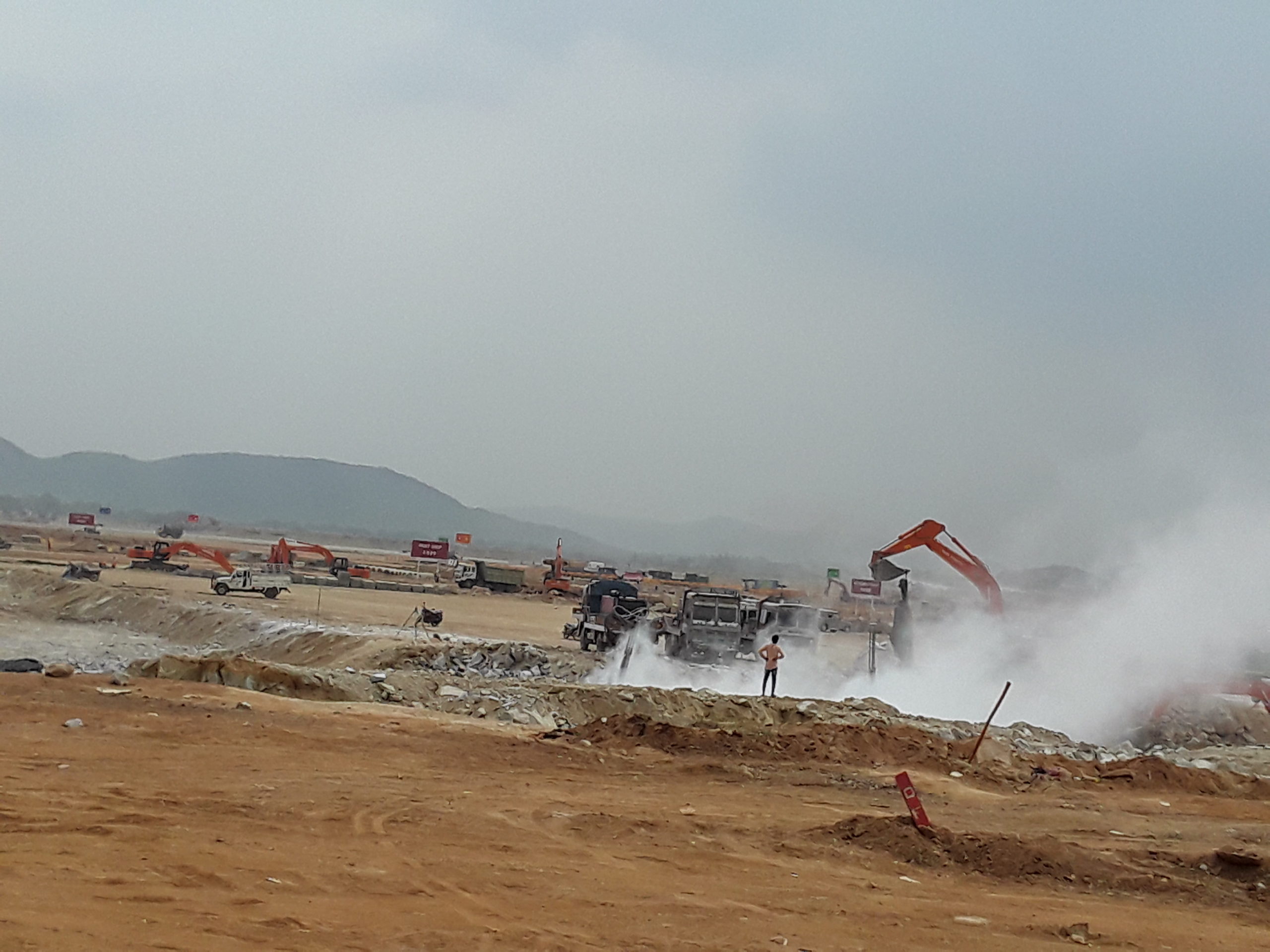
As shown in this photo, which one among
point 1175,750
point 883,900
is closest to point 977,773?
point 1175,750

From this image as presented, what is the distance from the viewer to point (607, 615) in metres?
Result: 35.0

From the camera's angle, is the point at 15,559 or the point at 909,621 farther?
the point at 15,559

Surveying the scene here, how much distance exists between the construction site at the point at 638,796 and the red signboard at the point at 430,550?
182ft

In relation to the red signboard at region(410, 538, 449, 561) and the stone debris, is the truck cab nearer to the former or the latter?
the stone debris

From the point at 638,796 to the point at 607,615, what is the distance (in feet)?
68.8

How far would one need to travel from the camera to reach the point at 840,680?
98.6 ft

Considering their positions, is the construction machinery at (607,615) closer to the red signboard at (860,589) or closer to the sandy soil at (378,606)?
the sandy soil at (378,606)

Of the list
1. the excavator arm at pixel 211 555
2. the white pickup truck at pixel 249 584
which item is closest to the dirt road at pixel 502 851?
the white pickup truck at pixel 249 584

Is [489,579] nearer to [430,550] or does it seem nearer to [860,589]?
[430,550]

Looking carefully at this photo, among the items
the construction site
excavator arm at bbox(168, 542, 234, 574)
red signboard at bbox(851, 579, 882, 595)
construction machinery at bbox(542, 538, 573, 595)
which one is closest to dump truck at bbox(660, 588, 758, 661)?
the construction site

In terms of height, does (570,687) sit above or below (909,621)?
below

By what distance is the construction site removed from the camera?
8.27 metres

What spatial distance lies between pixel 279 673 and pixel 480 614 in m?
33.2

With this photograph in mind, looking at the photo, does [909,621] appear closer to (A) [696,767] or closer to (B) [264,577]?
(A) [696,767]
